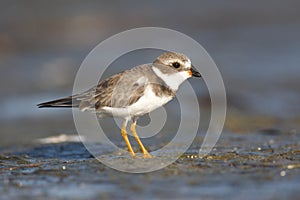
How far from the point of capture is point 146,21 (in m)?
18.3

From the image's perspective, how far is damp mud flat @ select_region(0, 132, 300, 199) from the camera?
5.40 meters

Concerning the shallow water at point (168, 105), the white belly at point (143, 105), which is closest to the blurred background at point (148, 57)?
the shallow water at point (168, 105)

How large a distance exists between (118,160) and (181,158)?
2.41 ft

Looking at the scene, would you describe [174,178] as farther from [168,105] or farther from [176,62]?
[168,105]

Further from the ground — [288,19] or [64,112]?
[288,19]

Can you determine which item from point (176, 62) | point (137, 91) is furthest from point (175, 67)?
point (137, 91)

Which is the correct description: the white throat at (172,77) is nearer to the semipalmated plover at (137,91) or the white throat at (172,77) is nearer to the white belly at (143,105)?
the semipalmated plover at (137,91)

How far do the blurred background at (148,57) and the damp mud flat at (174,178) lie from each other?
2738 mm

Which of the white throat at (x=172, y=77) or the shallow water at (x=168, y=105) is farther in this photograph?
the white throat at (x=172, y=77)

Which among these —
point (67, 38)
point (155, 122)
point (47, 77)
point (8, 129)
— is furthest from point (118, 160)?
point (67, 38)

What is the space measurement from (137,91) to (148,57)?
7.91 metres

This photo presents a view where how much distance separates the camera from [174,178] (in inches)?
231

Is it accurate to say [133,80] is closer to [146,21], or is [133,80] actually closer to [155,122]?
[155,122]

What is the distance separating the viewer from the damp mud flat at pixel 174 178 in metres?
5.40
